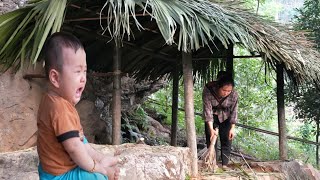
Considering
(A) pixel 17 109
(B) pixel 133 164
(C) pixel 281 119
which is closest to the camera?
(B) pixel 133 164

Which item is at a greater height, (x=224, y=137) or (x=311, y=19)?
(x=311, y=19)

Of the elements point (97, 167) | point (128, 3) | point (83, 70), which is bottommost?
point (97, 167)

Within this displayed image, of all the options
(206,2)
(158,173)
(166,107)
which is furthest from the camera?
(166,107)

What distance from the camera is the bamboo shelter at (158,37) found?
4512 millimetres

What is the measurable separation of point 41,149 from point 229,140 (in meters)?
4.69

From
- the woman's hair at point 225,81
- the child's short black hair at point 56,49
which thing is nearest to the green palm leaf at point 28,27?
the child's short black hair at point 56,49

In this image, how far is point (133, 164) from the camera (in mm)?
4047

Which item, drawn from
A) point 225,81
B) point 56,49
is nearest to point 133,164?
point 56,49

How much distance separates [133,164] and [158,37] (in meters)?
3.22

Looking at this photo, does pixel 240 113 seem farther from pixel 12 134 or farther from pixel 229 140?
pixel 12 134

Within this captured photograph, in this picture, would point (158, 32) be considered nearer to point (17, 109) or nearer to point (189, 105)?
point (189, 105)

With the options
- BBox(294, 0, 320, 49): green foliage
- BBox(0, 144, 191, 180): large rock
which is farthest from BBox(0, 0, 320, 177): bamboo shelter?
BBox(294, 0, 320, 49): green foliage

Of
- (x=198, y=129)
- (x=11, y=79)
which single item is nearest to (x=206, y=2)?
(x=11, y=79)

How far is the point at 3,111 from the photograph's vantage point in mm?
5676
